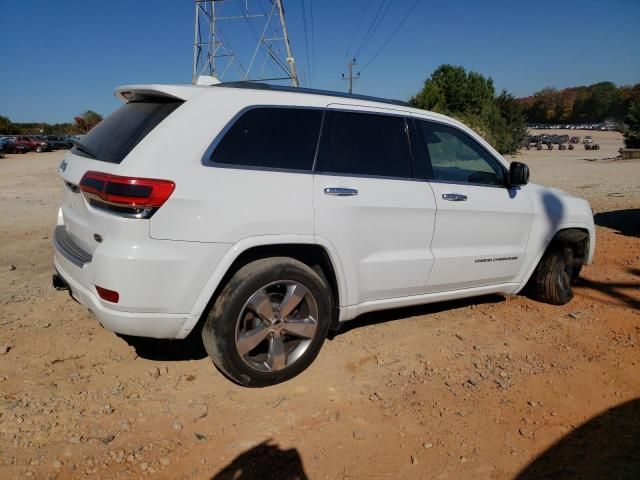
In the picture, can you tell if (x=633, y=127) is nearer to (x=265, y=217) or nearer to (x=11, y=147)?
(x=265, y=217)

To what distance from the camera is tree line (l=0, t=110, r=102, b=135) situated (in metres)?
69.8

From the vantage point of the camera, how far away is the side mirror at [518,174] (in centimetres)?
404

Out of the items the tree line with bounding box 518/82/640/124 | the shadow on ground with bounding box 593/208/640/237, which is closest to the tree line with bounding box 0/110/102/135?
the shadow on ground with bounding box 593/208/640/237

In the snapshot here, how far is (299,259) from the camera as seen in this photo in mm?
3354

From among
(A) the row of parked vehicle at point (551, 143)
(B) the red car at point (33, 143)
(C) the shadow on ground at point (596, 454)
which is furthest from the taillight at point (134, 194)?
(A) the row of parked vehicle at point (551, 143)

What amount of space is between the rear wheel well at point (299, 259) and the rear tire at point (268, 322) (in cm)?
7

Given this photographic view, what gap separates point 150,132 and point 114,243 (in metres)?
0.69

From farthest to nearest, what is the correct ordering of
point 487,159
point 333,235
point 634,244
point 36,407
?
point 634,244, point 487,159, point 333,235, point 36,407

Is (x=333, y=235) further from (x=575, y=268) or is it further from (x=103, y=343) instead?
(x=575, y=268)

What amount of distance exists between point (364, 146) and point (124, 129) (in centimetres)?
163

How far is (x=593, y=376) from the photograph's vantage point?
11.3 feet

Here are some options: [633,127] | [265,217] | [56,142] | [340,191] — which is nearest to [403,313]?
[340,191]

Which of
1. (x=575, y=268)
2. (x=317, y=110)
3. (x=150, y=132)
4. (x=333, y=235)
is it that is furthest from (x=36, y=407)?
(x=575, y=268)

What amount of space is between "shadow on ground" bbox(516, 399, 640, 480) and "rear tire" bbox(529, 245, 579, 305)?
1.88 metres
